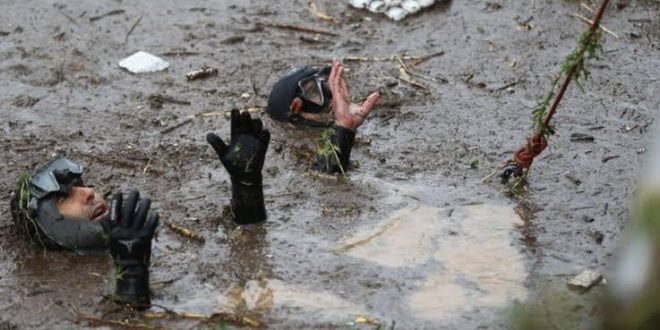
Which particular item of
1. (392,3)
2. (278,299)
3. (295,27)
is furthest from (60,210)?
(392,3)

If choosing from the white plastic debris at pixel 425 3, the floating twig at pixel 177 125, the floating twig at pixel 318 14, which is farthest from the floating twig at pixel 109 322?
the white plastic debris at pixel 425 3

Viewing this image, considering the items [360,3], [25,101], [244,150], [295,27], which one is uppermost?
[244,150]

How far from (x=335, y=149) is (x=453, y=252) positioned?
3.24 ft

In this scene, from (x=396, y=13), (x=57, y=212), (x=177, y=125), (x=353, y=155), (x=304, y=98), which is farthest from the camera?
(x=396, y=13)

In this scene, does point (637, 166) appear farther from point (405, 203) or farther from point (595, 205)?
point (405, 203)

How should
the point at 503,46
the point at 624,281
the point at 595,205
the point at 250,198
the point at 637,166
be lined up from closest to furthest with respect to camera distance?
the point at 624,281
the point at 250,198
the point at 595,205
the point at 637,166
the point at 503,46

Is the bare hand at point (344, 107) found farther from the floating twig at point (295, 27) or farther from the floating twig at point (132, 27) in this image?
the floating twig at point (132, 27)

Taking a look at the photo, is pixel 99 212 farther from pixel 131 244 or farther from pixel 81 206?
pixel 131 244

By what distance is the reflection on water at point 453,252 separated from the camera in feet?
15.1

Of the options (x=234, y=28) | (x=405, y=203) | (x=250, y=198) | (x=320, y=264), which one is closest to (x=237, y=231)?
(x=250, y=198)

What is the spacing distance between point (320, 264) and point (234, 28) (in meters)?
3.39

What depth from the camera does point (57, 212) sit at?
191 inches

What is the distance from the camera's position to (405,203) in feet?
17.9

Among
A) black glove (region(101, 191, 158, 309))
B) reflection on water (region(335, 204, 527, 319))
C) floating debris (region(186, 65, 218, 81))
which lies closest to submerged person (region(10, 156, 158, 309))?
black glove (region(101, 191, 158, 309))
